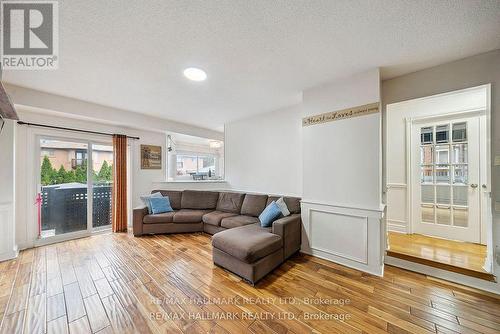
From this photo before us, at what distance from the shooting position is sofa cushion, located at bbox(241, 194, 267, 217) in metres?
3.69

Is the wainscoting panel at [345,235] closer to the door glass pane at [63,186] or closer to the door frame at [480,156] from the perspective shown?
the door frame at [480,156]

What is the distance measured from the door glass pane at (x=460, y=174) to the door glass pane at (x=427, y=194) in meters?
0.34

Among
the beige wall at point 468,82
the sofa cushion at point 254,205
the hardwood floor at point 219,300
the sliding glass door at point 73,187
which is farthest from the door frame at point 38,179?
the beige wall at point 468,82

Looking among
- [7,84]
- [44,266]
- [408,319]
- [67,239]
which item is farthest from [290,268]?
[7,84]

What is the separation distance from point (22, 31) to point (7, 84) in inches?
68.2

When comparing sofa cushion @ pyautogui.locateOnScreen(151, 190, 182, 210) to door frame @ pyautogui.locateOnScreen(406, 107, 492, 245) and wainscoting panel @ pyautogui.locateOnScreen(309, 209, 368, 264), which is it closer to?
wainscoting panel @ pyautogui.locateOnScreen(309, 209, 368, 264)

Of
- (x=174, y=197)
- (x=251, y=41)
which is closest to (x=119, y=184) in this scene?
(x=174, y=197)

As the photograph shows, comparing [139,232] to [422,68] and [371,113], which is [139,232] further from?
[422,68]

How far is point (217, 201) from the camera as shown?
4.46 m

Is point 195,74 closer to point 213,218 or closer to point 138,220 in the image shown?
point 213,218

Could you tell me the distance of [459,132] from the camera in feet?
10.3

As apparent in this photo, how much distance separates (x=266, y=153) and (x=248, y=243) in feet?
7.66

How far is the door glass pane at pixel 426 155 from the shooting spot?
3.42 metres

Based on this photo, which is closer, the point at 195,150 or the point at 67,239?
the point at 67,239
